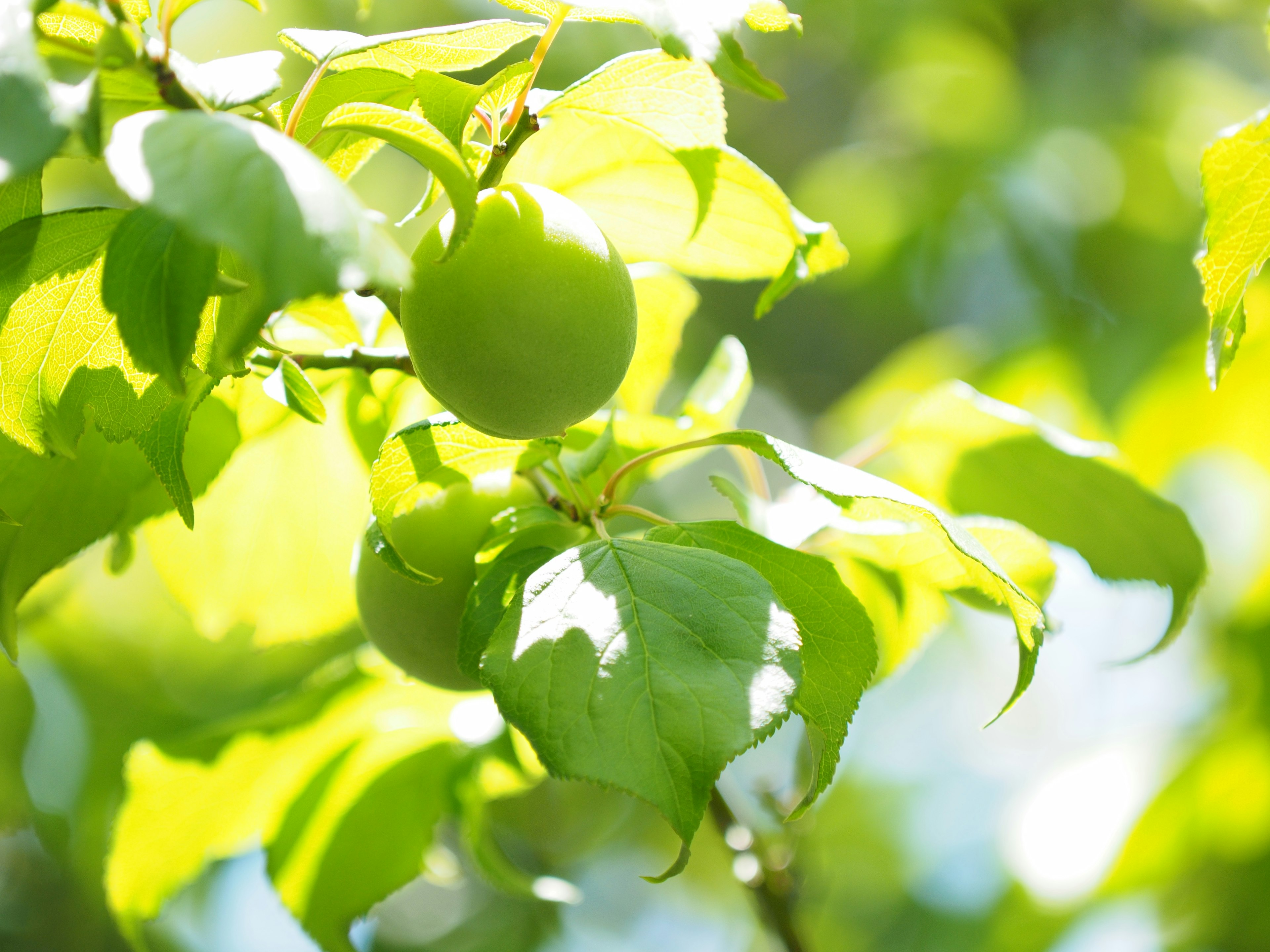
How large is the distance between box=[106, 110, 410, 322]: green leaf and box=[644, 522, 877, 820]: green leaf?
227 mm

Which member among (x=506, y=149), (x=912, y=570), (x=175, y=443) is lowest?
(x=912, y=570)

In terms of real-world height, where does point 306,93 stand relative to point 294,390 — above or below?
above

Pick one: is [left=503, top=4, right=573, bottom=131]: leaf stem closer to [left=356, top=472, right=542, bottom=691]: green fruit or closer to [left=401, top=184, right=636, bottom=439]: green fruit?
[left=401, top=184, right=636, bottom=439]: green fruit

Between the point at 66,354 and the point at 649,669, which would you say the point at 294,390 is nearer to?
the point at 66,354

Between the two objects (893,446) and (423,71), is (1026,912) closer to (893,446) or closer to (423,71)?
(893,446)

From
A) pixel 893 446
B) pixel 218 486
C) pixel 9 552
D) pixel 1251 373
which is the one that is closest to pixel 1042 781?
pixel 1251 373

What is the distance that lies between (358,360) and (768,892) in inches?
18.9

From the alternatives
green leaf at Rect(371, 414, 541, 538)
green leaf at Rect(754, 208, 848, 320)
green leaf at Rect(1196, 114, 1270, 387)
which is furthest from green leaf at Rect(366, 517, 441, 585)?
green leaf at Rect(1196, 114, 1270, 387)

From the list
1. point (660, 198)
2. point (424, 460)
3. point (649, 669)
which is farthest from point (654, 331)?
point (649, 669)

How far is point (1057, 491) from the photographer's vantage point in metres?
0.67

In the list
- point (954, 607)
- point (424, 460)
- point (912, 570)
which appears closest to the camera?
point (424, 460)

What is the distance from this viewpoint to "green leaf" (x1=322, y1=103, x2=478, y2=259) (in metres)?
0.36

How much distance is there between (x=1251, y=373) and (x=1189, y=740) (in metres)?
0.63

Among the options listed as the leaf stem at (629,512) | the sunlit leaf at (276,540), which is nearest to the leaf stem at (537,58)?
the leaf stem at (629,512)
